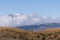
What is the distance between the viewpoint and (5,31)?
25.0 m

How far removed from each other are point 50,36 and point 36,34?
69.8 inches

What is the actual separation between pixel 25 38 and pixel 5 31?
2.68 m

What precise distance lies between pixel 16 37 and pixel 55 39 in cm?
447

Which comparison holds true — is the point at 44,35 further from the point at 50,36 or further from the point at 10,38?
the point at 10,38

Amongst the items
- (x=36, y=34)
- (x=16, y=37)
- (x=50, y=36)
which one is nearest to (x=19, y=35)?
(x=16, y=37)

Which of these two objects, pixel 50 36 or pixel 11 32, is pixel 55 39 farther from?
pixel 11 32

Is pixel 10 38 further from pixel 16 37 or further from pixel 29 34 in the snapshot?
pixel 29 34

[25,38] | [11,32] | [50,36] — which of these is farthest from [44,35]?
[11,32]

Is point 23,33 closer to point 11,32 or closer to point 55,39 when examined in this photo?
point 11,32

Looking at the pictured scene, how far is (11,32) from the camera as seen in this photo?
81.5 ft

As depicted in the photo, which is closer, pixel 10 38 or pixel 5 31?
pixel 10 38

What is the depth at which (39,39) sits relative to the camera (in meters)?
23.8

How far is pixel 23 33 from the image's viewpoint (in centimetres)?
2489

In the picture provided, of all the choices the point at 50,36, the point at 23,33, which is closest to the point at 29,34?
the point at 23,33
